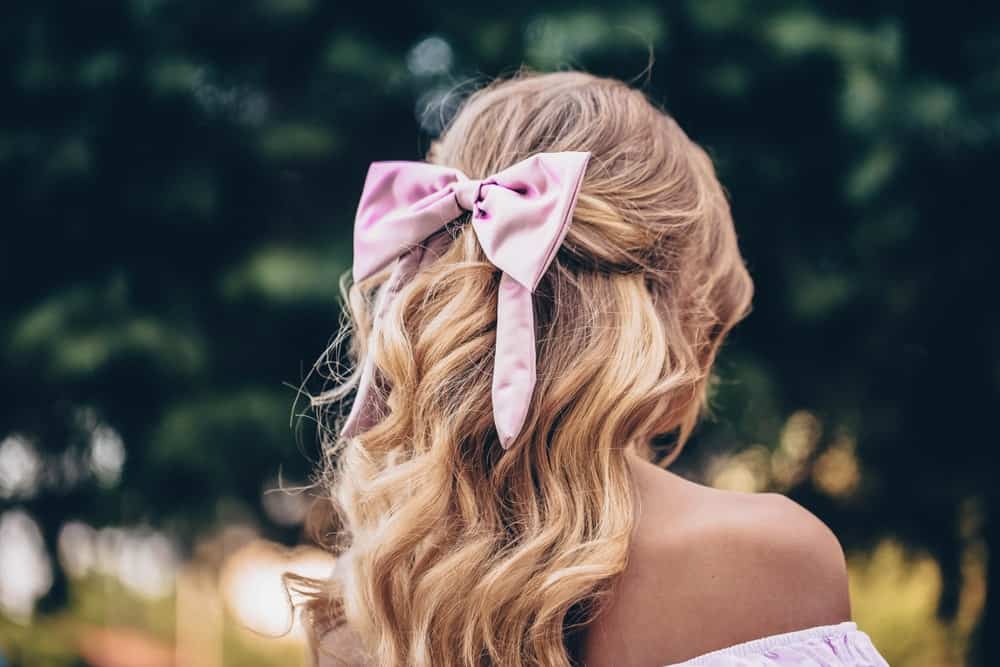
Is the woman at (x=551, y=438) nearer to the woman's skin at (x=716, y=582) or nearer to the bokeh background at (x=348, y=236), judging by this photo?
the woman's skin at (x=716, y=582)

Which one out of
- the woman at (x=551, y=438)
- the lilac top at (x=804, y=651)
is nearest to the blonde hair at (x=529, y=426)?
the woman at (x=551, y=438)

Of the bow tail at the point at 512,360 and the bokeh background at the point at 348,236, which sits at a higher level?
the bow tail at the point at 512,360

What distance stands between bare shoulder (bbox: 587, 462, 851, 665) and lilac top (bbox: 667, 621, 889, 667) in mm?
12

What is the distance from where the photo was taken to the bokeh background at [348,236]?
287 centimetres

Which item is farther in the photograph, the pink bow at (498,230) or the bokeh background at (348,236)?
the bokeh background at (348,236)

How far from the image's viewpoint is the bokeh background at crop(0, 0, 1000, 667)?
2867 millimetres

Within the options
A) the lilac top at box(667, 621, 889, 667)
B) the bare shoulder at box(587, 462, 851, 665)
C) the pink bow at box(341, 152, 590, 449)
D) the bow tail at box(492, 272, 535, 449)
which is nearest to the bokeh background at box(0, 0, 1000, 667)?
the pink bow at box(341, 152, 590, 449)

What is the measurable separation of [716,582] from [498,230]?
60cm

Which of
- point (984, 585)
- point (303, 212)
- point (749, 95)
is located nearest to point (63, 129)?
point (303, 212)

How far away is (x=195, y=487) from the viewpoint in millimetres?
3189

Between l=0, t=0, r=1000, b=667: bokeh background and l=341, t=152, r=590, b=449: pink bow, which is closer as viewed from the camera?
l=341, t=152, r=590, b=449: pink bow

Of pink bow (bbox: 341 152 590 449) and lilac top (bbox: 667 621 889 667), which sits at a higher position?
pink bow (bbox: 341 152 590 449)

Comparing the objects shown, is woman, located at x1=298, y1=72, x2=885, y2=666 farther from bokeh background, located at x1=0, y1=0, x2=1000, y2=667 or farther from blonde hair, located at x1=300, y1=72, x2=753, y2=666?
bokeh background, located at x1=0, y1=0, x2=1000, y2=667

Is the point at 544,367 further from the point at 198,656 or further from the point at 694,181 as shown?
the point at 198,656
